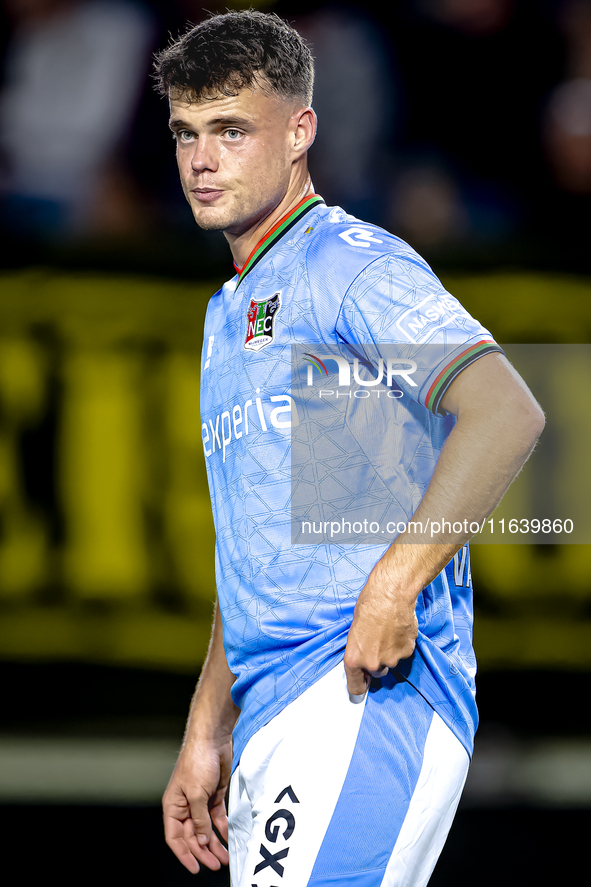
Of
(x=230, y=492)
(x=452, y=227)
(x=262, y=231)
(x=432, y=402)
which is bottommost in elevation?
(x=230, y=492)

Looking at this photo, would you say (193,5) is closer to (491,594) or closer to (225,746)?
(491,594)

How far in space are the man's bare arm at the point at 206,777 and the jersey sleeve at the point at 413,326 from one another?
2.35ft

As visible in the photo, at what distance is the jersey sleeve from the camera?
4.36 feet

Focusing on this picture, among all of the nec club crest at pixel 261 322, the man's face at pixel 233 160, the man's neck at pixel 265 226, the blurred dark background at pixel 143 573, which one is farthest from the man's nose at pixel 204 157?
the blurred dark background at pixel 143 573

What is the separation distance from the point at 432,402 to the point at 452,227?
2.31 meters

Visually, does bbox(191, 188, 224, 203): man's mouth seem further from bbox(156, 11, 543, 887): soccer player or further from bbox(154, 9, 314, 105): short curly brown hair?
bbox(154, 9, 314, 105): short curly brown hair

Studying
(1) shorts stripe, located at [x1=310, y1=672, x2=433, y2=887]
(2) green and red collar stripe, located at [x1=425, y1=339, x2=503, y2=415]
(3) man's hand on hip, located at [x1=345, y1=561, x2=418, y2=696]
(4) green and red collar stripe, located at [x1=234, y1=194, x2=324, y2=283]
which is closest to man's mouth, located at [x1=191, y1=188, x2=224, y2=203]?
(4) green and red collar stripe, located at [x1=234, y1=194, x2=324, y2=283]

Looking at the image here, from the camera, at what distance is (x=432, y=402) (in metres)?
1.35

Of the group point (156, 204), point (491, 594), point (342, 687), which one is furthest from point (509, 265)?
point (342, 687)

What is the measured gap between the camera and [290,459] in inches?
58.2

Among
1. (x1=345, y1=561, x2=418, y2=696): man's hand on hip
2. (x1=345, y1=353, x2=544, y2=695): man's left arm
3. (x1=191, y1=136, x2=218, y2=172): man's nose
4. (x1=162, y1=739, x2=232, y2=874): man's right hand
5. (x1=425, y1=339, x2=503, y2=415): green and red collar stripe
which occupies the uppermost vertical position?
(x1=191, y1=136, x2=218, y2=172): man's nose

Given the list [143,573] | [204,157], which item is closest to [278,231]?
[204,157]

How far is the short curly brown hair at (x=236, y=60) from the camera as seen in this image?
1646 mm

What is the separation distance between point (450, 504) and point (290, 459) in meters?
0.31
